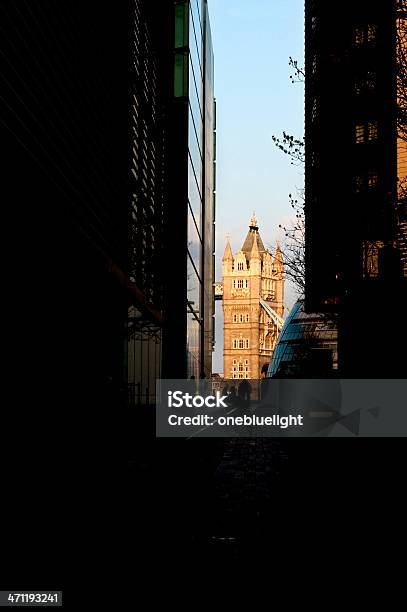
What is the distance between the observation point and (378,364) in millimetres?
17000

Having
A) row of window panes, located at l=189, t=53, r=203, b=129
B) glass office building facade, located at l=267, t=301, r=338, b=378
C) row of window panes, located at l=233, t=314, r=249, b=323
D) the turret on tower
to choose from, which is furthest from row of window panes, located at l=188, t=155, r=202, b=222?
row of window panes, located at l=233, t=314, r=249, b=323

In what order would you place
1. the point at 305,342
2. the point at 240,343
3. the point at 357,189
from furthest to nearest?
the point at 240,343 → the point at 305,342 → the point at 357,189

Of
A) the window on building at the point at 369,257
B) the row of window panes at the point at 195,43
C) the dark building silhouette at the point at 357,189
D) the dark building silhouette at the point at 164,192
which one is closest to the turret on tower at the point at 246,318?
the row of window panes at the point at 195,43

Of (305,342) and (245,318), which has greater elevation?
(245,318)

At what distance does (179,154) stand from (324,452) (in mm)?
13534

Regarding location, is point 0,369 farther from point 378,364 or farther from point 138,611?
point 378,364

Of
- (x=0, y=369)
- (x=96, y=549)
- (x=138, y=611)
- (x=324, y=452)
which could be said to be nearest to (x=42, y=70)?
(x=0, y=369)

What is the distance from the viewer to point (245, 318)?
193 m

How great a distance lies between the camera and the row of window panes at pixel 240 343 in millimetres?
188875

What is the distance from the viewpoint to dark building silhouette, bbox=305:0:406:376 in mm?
15250

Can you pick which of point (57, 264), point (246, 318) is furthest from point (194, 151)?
point (246, 318)

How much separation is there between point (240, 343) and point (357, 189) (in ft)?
549

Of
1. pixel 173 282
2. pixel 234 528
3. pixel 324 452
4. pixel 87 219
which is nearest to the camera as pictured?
pixel 234 528

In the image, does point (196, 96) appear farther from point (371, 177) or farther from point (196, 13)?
point (371, 177)
